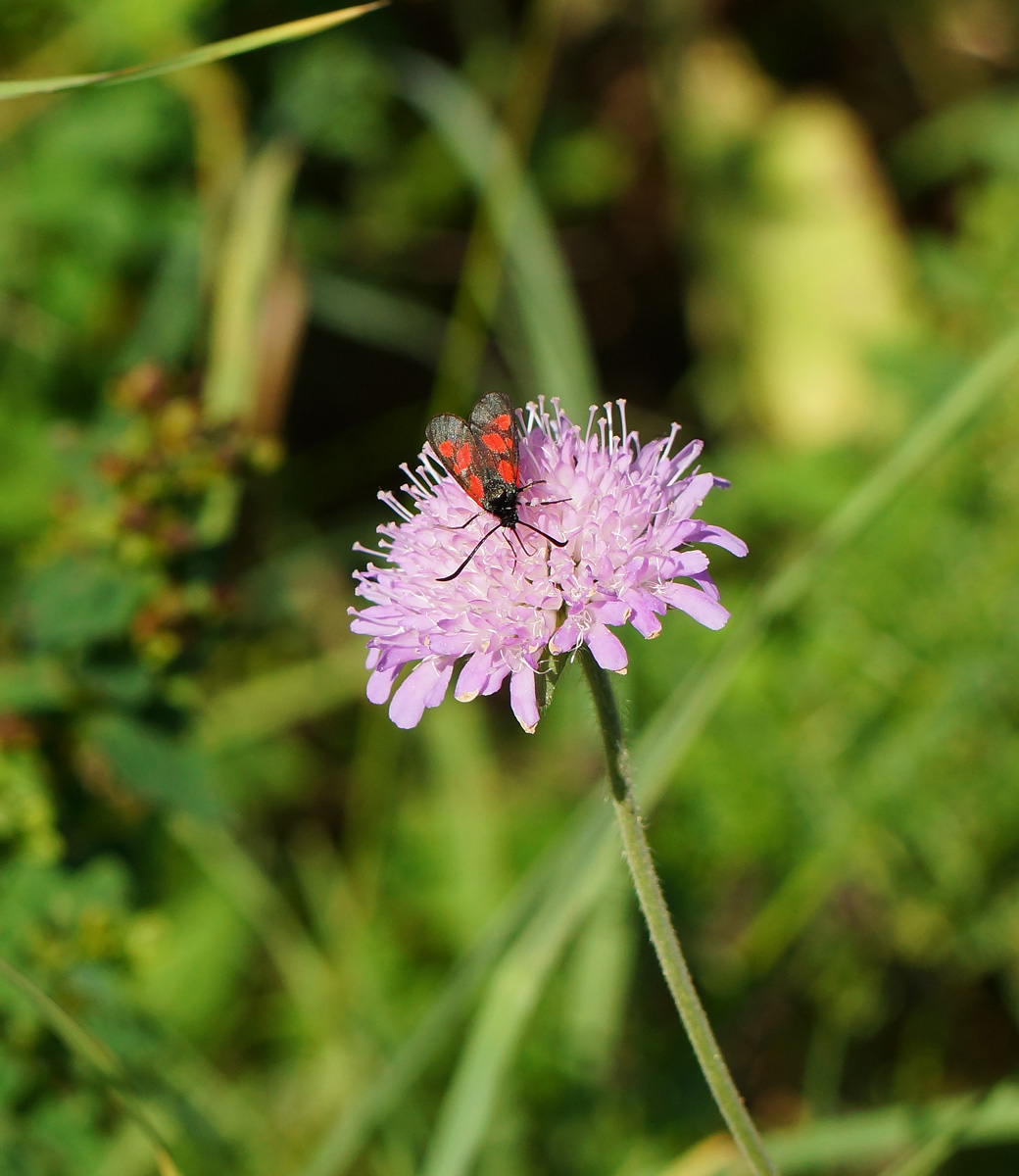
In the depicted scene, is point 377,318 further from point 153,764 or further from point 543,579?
point 543,579

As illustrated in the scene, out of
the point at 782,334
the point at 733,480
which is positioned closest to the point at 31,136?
the point at 733,480

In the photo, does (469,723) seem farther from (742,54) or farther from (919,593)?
(742,54)

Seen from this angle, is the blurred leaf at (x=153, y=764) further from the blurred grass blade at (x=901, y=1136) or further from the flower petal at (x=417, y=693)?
the blurred grass blade at (x=901, y=1136)

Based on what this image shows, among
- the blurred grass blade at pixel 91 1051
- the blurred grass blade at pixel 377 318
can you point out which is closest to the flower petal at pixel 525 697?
the blurred grass blade at pixel 91 1051

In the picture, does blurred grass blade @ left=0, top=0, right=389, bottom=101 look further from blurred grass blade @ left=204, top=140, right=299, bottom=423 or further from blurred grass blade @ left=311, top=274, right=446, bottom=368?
blurred grass blade @ left=311, top=274, right=446, bottom=368

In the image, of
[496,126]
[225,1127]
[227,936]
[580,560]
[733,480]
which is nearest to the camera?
[580,560]

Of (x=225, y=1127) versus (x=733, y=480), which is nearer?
(x=225, y=1127)
